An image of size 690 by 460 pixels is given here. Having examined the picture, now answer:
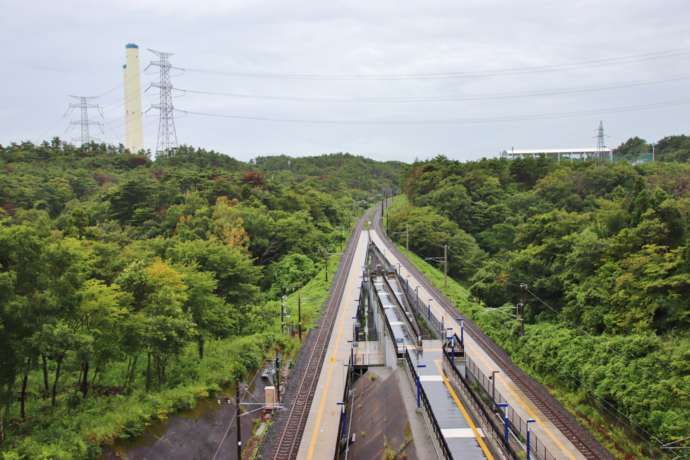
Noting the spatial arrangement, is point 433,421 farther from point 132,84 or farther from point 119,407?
point 132,84

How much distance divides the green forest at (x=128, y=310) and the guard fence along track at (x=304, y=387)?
1694 millimetres

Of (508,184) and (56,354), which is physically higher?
(508,184)

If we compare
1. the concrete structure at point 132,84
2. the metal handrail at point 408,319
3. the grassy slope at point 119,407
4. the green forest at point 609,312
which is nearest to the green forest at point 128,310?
the grassy slope at point 119,407

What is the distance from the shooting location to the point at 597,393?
23938 mm

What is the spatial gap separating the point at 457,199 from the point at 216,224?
120 feet

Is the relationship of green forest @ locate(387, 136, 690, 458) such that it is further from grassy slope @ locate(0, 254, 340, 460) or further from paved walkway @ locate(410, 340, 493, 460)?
grassy slope @ locate(0, 254, 340, 460)

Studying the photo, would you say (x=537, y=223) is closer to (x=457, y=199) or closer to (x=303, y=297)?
(x=303, y=297)

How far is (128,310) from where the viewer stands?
83.8ft

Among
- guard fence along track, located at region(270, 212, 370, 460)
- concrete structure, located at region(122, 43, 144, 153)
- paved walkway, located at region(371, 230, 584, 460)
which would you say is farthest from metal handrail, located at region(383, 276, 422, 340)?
concrete structure, located at region(122, 43, 144, 153)

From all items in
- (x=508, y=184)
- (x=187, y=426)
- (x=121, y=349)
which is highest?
(x=508, y=184)

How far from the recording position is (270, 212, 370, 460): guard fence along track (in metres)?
22.9

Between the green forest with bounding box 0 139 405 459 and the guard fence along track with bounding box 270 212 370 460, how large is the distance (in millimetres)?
1694

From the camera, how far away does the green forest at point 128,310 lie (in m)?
20.8

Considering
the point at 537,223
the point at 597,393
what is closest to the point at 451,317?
the point at 537,223
